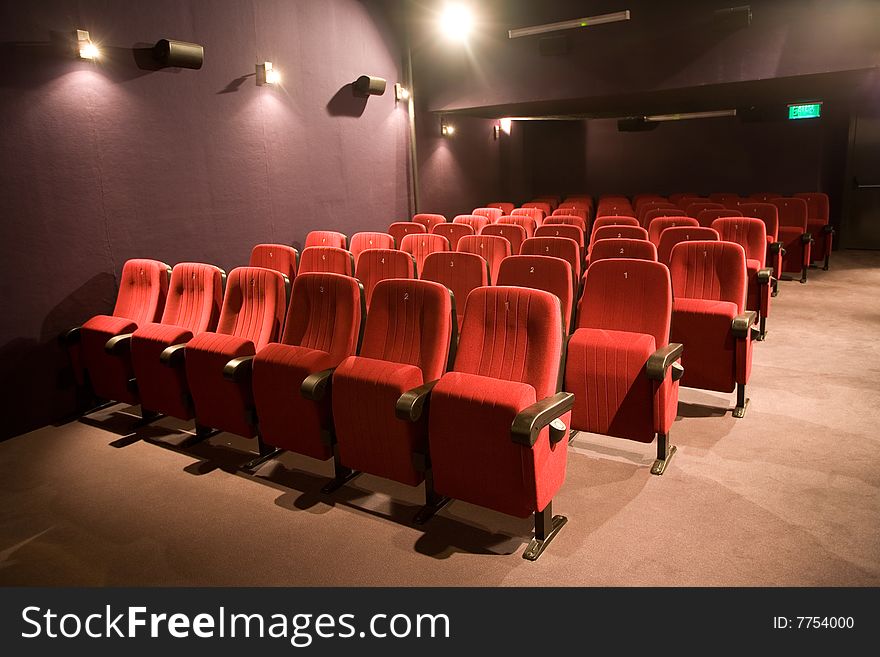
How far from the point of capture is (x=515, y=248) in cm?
548

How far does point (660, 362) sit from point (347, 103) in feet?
17.7

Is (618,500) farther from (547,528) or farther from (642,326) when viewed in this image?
(642,326)

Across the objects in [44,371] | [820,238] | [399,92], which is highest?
[399,92]

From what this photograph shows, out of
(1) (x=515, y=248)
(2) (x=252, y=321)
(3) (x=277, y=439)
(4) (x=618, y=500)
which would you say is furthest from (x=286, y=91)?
(4) (x=618, y=500)

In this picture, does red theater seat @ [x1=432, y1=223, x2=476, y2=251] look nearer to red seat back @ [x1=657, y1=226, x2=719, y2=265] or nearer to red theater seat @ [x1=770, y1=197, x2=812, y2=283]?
red seat back @ [x1=657, y1=226, x2=719, y2=265]

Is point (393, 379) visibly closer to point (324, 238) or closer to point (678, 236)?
point (678, 236)

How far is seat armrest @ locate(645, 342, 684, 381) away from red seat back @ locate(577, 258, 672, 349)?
0.12m

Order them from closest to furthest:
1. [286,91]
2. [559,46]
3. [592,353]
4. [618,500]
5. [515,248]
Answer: [618,500] < [592,353] < [515,248] < [286,91] < [559,46]

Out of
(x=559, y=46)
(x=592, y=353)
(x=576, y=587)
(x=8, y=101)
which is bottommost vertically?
(x=576, y=587)

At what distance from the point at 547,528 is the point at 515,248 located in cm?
343

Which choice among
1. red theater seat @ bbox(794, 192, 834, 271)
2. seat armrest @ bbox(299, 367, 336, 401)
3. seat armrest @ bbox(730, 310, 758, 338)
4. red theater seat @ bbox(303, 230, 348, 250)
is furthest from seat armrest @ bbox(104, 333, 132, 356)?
red theater seat @ bbox(794, 192, 834, 271)

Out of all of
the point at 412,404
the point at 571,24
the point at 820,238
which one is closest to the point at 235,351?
the point at 412,404

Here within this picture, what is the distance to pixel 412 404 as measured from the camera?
234 centimetres

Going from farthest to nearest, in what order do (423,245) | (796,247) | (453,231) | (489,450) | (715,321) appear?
(796,247) → (453,231) → (423,245) → (715,321) → (489,450)
